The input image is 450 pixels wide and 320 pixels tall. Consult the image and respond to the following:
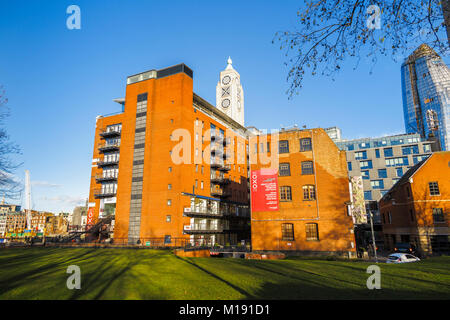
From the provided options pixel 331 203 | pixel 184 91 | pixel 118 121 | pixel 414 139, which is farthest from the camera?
pixel 414 139

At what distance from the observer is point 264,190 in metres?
32.4

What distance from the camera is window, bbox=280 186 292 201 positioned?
31.4m

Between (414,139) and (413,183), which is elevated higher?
(414,139)

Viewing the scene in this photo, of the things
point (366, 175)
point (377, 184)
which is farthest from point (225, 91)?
point (377, 184)

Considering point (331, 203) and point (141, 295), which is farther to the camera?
point (331, 203)

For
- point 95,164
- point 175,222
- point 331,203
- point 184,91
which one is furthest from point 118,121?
point 331,203

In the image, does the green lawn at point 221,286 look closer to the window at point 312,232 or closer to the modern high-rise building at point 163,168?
the window at point 312,232

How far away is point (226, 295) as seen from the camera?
868 centimetres

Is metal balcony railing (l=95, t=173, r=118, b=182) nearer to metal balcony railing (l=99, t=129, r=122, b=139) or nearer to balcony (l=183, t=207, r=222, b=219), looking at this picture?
metal balcony railing (l=99, t=129, r=122, b=139)

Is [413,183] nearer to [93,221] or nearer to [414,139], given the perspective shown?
[93,221]

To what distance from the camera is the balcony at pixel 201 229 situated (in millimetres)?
42844

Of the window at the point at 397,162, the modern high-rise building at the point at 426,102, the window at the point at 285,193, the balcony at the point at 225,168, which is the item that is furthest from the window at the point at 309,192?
the modern high-rise building at the point at 426,102

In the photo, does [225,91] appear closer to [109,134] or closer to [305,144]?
[109,134]
